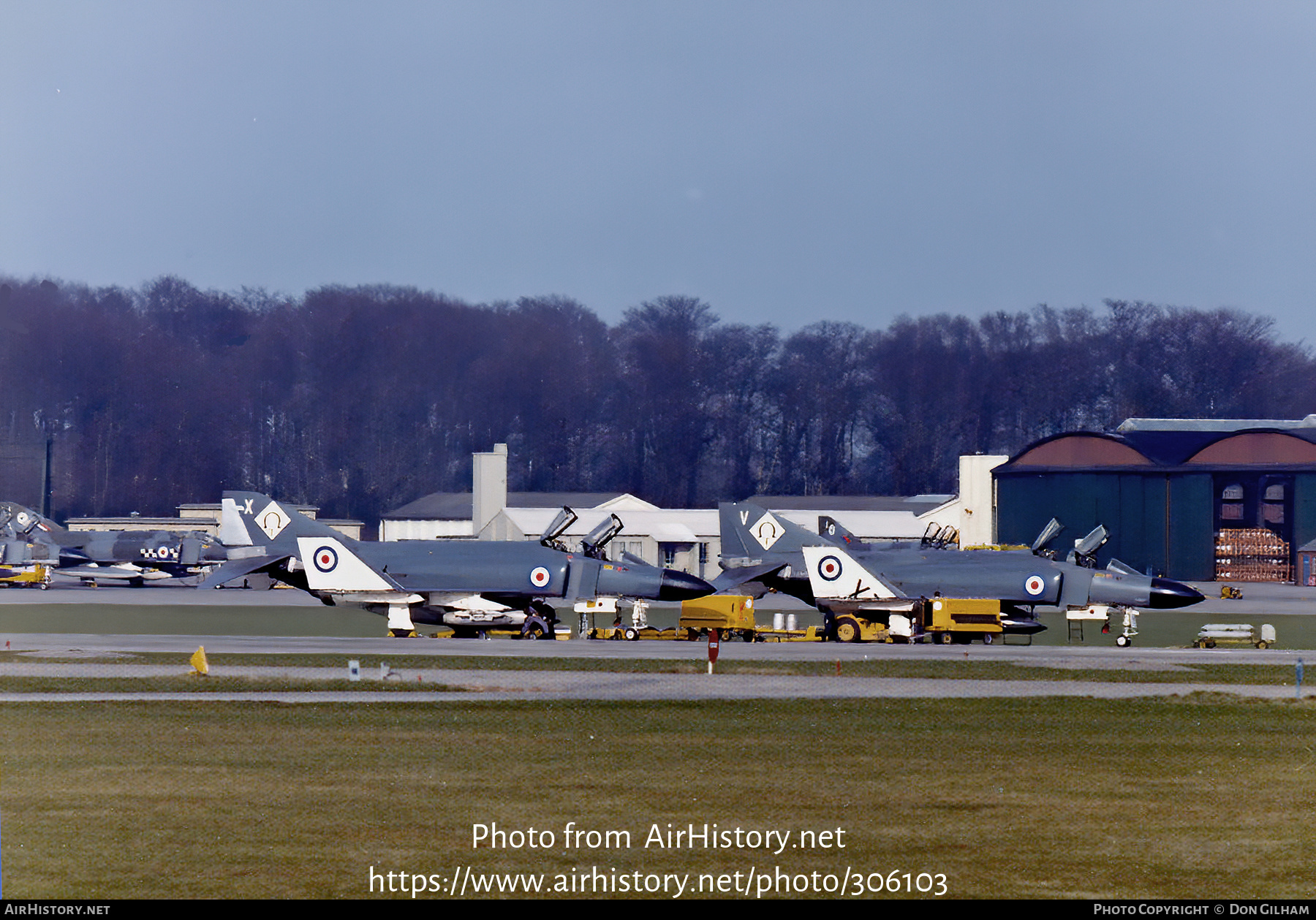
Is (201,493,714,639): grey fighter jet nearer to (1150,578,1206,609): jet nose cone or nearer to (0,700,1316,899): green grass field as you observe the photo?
(1150,578,1206,609): jet nose cone

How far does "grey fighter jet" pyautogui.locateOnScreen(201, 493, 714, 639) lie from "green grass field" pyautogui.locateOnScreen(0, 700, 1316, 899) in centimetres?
2012

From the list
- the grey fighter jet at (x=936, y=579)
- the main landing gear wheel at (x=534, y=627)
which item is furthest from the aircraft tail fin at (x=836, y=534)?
the main landing gear wheel at (x=534, y=627)

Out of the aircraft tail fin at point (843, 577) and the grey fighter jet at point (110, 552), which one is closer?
the aircraft tail fin at point (843, 577)

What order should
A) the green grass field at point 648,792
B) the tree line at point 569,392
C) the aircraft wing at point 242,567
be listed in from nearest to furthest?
1. the green grass field at point 648,792
2. the aircraft wing at point 242,567
3. the tree line at point 569,392

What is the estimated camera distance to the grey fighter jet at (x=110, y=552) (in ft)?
278

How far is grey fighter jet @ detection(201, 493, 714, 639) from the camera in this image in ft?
153

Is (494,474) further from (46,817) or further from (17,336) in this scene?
(46,817)

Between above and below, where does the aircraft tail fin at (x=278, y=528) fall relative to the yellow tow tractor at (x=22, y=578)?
above

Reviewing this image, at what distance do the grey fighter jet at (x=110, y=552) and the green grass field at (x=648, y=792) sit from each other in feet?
203

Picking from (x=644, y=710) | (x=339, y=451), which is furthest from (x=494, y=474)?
(x=644, y=710)

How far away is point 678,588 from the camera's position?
48.3 m

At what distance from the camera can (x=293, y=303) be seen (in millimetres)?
148875

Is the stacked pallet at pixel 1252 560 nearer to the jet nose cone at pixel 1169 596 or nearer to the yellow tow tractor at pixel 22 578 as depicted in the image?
the jet nose cone at pixel 1169 596
